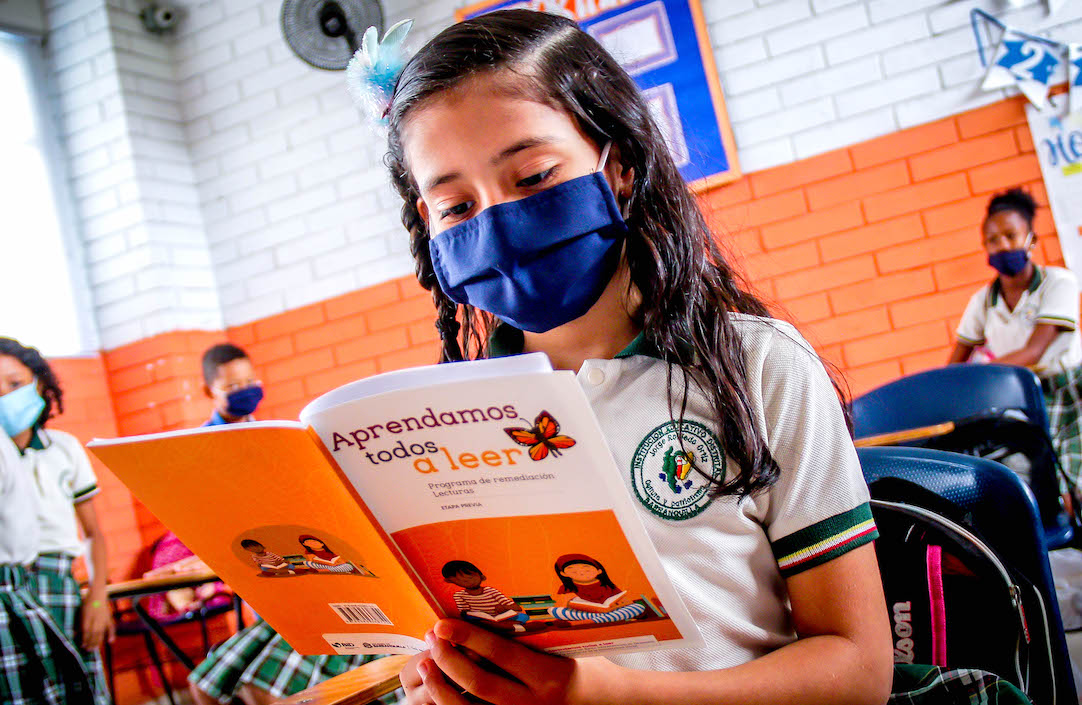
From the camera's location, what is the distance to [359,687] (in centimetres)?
92

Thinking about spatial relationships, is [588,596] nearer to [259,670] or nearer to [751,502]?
[751,502]

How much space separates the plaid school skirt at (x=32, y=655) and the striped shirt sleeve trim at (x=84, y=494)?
0.45 m

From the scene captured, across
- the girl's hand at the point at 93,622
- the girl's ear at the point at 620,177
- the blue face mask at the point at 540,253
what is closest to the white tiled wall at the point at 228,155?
the girl's hand at the point at 93,622

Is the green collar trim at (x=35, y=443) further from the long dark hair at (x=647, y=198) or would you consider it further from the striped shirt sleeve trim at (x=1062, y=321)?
the striped shirt sleeve trim at (x=1062, y=321)

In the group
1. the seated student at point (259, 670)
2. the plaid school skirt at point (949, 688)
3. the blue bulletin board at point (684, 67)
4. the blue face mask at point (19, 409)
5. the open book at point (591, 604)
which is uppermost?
the blue bulletin board at point (684, 67)

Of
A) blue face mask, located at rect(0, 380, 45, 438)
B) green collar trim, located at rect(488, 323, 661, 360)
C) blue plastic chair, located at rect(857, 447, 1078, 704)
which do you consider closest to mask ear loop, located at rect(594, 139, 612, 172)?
green collar trim, located at rect(488, 323, 661, 360)

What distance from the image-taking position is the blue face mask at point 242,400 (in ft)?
11.1

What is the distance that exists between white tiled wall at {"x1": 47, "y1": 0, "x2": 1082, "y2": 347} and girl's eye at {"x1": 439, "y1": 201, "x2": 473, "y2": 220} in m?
3.06

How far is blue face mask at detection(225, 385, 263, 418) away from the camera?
337 centimetres

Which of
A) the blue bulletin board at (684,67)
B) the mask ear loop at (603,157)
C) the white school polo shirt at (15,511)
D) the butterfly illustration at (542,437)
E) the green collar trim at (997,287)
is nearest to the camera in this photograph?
the butterfly illustration at (542,437)

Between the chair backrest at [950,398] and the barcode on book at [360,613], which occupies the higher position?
the barcode on book at [360,613]

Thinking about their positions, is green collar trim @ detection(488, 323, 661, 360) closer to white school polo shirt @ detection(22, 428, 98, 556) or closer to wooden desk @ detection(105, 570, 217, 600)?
wooden desk @ detection(105, 570, 217, 600)

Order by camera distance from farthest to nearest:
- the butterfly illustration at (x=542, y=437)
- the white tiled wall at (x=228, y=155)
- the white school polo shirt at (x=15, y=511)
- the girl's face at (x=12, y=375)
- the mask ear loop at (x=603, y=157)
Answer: the white tiled wall at (x=228, y=155) < the girl's face at (x=12, y=375) < the white school polo shirt at (x=15, y=511) < the mask ear loop at (x=603, y=157) < the butterfly illustration at (x=542, y=437)

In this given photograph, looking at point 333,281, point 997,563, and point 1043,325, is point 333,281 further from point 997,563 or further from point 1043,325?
point 997,563
